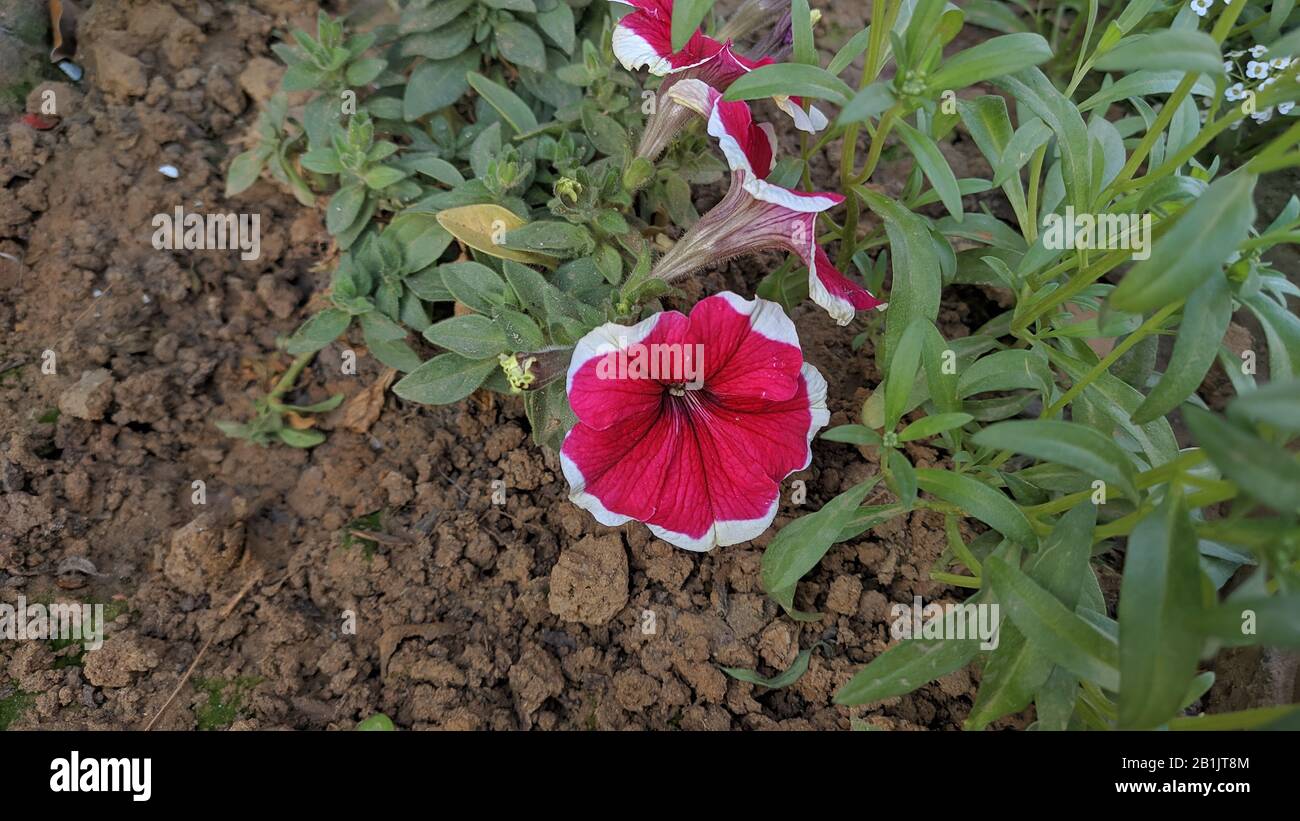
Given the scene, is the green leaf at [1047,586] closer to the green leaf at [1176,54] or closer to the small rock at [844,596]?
the small rock at [844,596]

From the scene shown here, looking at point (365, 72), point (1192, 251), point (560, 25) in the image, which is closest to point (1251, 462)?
point (1192, 251)

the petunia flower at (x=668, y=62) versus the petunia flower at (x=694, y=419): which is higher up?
the petunia flower at (x=668, y=62)

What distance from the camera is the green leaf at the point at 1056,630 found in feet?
5.51

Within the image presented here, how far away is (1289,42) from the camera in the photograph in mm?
1611

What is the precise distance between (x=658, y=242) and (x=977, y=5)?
1.79m

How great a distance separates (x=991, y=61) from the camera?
6.00 ft

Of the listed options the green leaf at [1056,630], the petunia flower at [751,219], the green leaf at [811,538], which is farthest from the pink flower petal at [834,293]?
the green leaf at [1056,630]

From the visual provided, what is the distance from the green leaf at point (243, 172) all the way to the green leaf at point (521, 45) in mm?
908

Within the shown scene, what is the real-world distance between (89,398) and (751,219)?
79.5 inches

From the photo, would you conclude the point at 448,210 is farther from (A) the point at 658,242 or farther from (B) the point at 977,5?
(B) the point at 977,5

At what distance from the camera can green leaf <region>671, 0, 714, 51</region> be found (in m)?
1.83

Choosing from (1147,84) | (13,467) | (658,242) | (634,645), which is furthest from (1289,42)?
(13,467)

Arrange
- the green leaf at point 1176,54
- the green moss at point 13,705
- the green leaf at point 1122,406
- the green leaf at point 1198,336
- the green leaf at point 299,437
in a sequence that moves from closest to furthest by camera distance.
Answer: the green leaf at point 1176,54 → the green leaf at point 1198,336 → the green leaf at point 1122,406 → the green moss at point 13,705 → the green leaf at point 299,437

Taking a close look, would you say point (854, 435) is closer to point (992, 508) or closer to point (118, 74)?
point (992, 508)
